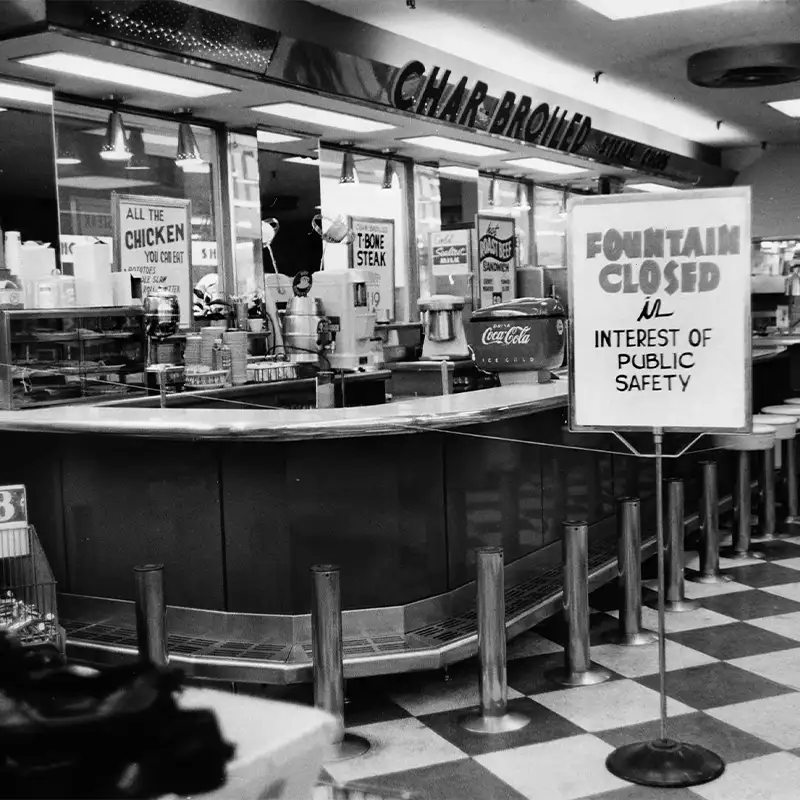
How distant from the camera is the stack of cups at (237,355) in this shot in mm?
5684

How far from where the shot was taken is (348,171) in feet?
31.5

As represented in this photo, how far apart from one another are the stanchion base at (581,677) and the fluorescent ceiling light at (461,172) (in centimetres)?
801

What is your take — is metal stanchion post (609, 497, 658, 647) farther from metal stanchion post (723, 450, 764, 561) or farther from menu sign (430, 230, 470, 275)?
menu sign (430, 230, 470, 275)

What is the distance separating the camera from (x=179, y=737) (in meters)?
1.00

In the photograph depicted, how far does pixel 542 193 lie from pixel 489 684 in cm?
1076

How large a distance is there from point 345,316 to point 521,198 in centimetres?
824

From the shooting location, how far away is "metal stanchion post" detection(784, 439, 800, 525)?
6.41 metres

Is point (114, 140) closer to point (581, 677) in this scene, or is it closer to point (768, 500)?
point (768, 500)

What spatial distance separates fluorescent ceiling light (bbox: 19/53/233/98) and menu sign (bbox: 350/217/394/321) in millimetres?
2971

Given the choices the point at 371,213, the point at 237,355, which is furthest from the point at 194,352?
the point at 371,213

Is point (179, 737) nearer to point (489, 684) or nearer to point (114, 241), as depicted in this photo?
point (489, 684)

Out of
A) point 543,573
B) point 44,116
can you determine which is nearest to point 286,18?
point 44,116

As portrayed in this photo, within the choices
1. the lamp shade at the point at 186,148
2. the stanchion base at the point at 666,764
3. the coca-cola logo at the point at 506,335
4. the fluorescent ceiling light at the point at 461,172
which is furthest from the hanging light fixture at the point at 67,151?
the stanchion base at the point at 666,764

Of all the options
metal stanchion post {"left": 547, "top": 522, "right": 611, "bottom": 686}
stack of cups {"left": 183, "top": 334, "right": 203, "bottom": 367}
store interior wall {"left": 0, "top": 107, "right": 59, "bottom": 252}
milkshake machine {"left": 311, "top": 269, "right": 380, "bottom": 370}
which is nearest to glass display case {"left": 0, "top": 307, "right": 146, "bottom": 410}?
stack of cups {"left": 183, "top": 334, "right": 203, "bottom": 367}
